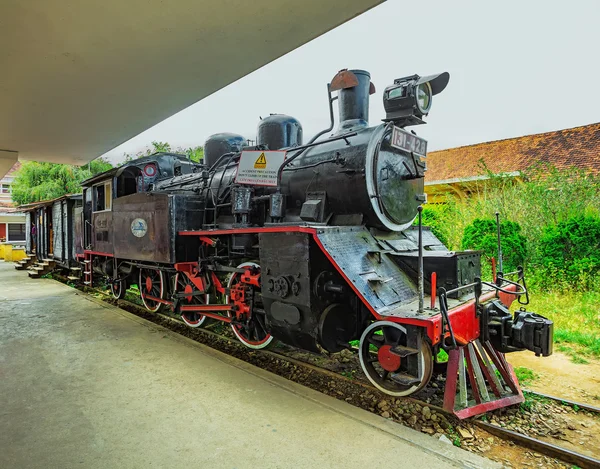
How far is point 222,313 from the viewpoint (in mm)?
5336

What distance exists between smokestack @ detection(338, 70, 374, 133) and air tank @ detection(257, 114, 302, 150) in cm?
103

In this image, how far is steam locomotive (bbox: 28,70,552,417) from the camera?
9.54 feet

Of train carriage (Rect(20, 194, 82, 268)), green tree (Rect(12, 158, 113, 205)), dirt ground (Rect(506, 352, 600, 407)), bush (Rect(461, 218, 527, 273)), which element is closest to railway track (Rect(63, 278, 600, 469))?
dirt ground (Rect(506, 352, 600, 407))

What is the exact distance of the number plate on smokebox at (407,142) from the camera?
132 inches

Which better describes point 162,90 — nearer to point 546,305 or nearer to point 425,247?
point 425,247

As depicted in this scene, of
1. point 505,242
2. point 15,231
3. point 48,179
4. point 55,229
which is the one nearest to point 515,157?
point 505,242

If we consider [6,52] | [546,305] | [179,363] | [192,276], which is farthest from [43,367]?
[546,305]

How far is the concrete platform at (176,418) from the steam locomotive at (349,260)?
1.60 feet

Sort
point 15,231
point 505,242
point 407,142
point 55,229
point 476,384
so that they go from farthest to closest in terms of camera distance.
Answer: point 15,231, point 55,229, point 505,242, point 407,142, point 476,384

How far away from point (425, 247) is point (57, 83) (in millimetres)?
4895

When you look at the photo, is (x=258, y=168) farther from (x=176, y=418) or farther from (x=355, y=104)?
(x=176, y=418)

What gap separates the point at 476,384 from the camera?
9.68 ft

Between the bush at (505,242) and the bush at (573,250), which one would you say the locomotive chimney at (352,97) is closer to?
the bush at (505,242)

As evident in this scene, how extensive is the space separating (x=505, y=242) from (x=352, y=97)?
16.0 ft
